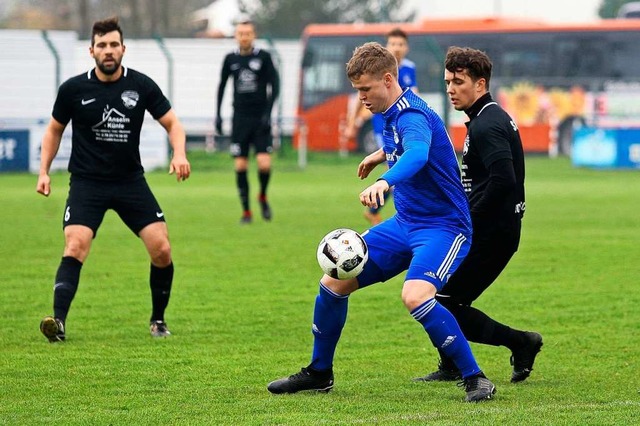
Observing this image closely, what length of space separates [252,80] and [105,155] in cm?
773

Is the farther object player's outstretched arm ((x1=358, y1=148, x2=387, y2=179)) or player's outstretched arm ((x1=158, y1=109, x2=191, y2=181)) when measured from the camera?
player's outstretched arm ((x1=158, y1=109, x2=191, y2=181))

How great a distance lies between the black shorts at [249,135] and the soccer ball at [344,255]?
9.67 meters

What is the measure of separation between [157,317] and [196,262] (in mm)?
3796

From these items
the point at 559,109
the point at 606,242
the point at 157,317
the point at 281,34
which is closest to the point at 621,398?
the point at 157,317

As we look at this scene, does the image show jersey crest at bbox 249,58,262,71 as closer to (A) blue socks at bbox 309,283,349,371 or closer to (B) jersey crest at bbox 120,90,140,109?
(B) jersey crest at bbox 120,90,140,109

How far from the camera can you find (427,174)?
246 inches

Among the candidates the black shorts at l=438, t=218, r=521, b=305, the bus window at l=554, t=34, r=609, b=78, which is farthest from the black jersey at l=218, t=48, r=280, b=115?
the bus window at l=554, t=34, r=609, b=78

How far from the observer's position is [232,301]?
977 centimetres

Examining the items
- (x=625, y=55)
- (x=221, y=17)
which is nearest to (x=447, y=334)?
(x=625, y=55)

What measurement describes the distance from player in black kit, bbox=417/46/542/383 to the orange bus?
3029 centimetres

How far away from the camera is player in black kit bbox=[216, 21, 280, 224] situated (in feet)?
51.9

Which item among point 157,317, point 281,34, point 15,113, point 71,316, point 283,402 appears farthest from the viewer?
point 281,34

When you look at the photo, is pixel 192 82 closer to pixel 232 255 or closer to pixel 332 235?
pixel 232 255

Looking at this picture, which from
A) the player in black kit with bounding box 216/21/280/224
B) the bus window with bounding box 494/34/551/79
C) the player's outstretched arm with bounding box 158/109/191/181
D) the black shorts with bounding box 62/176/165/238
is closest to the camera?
the player's outstretched arm with bounding box 158/109/191/181
